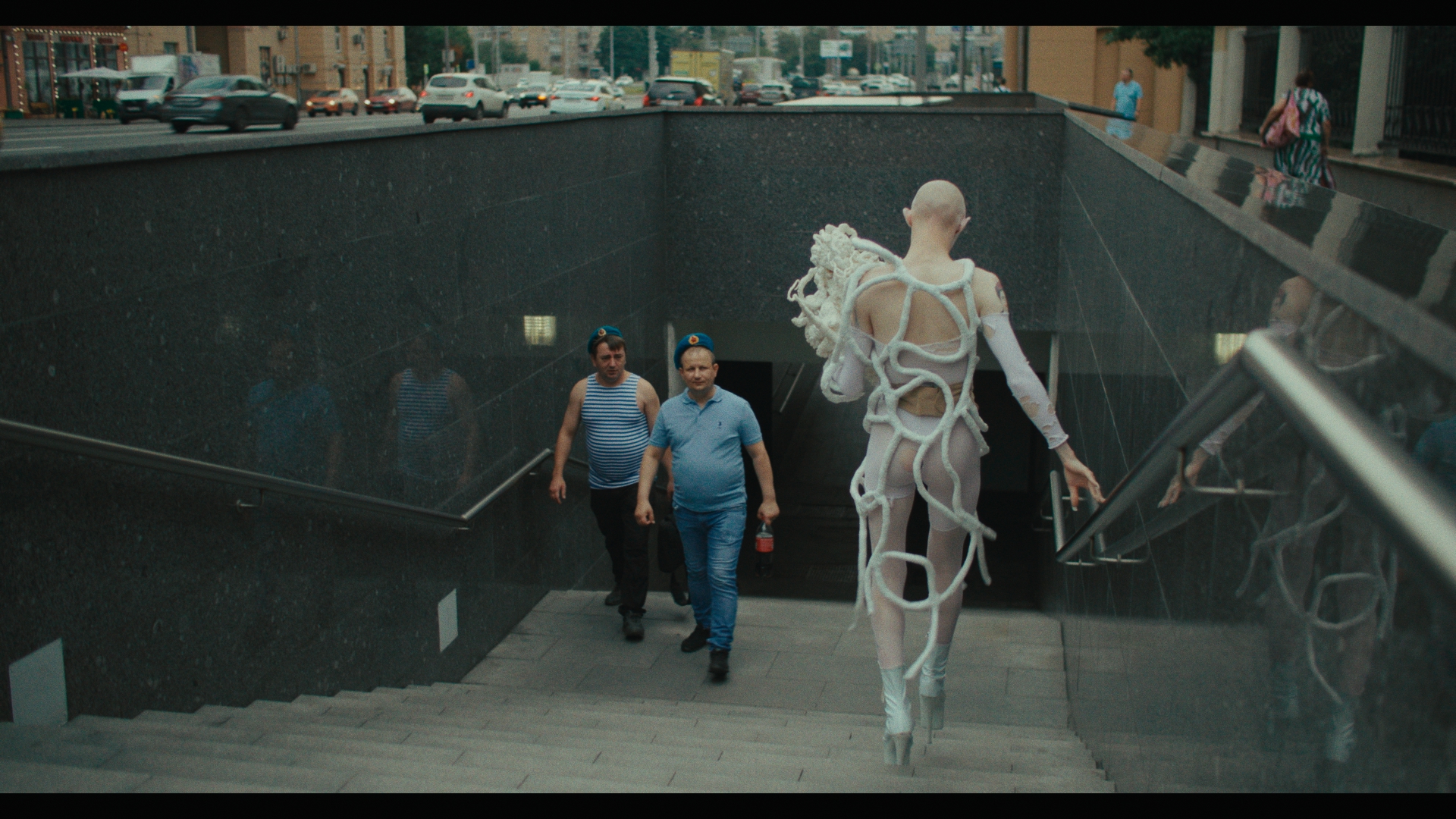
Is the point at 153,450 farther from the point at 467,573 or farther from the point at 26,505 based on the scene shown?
the point at 467,573

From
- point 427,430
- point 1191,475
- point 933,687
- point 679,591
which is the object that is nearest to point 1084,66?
point 679,591

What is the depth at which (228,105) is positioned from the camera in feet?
89.6

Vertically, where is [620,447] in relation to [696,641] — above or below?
above

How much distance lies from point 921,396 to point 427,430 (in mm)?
2924

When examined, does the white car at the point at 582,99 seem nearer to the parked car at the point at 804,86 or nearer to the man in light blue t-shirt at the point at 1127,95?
the parked car at the point at 804,86

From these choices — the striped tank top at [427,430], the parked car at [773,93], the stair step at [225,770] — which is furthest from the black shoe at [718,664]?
the parked car at [773,93]

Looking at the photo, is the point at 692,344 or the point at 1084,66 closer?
the point at 692,344

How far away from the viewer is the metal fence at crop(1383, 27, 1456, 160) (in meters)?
13.3

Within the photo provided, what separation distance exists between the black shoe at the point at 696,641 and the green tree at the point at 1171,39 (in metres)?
23.5

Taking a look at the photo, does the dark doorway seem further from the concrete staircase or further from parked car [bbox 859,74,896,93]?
the concrete staircase

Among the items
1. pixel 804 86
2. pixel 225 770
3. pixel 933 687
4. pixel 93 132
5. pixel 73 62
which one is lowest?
pixel 933 687

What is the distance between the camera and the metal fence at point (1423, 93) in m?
13.3

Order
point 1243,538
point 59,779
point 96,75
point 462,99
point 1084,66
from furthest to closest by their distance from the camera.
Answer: point 96,75 → point 1084,66 → point 462,99 → point 59,779 → point 1243,538

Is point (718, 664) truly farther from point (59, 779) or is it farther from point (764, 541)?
point (59, 779)
